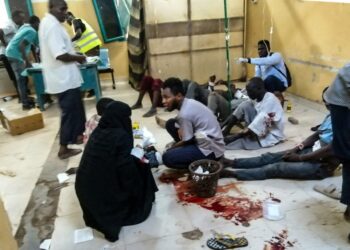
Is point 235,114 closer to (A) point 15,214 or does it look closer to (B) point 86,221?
(B) point 86,221

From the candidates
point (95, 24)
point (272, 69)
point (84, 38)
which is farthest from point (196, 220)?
point (95, 24)

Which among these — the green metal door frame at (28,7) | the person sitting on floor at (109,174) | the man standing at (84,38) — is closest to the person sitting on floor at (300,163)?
the person sitting on floor at (109,174)

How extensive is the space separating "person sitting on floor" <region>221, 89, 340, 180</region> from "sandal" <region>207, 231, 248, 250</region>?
810mm

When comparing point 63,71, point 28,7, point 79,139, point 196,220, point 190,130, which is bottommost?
point 196,220

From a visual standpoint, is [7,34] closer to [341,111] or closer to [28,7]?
[28,7]

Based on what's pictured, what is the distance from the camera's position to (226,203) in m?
2.54

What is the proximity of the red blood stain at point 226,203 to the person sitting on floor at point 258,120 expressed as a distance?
32.8 inches

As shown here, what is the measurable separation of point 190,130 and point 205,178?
0.45 metres

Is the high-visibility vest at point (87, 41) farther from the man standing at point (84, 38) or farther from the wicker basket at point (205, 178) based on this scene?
the wicker basket at point (205, 178)

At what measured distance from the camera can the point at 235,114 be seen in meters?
3.69

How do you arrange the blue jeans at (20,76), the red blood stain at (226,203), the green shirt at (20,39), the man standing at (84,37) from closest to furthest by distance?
the red blood stain at (226,203), the green shirt at (20,39), the blue jeans at (20,76), the man standing at (84,37)

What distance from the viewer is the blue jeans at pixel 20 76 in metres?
5.33

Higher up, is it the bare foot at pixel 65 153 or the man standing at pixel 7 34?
the man standing at pixel 7 34

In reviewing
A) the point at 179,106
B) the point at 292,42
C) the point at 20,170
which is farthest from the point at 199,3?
the point at 20,170
